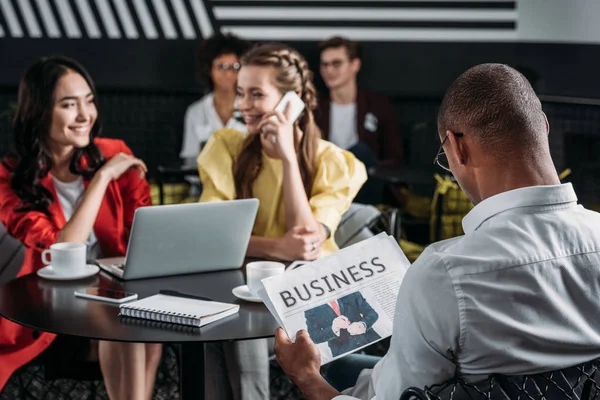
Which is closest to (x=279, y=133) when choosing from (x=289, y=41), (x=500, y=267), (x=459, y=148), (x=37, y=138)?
(x=37, y=138)

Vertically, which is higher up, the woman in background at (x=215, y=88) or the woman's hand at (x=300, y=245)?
the woman in background at (x=215, y=88)

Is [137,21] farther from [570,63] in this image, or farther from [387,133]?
[570,63]

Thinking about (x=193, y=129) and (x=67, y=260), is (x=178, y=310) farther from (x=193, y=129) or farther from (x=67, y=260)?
(x=193, y=129)

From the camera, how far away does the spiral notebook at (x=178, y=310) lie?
6.29ft

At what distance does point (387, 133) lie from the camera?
6387mm

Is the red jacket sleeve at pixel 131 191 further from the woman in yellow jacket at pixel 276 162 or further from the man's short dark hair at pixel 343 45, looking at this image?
the man's short dark hair at pixel 343 45

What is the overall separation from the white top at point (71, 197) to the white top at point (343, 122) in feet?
11.7

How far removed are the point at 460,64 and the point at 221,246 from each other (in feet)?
16.4

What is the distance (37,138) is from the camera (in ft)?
9.41

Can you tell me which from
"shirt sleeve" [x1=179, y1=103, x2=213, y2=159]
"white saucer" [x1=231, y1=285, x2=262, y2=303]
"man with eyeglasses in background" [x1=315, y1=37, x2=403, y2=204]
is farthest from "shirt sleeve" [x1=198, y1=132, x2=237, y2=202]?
"man with eyeglasses in background" [x1=315, y1=37, x2=403, y2=204]

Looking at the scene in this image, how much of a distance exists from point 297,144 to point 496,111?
1.60 m

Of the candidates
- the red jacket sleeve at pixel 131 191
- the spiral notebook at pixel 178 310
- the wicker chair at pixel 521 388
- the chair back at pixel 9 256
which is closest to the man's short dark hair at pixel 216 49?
the red jacket sleeve at pixel 131 191

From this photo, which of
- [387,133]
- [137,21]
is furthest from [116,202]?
[137,21]

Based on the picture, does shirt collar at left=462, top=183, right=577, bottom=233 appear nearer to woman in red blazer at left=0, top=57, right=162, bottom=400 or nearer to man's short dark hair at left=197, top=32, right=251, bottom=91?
woman in red blazer at left=0, top=57, right=162, bottom=400
